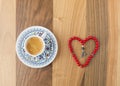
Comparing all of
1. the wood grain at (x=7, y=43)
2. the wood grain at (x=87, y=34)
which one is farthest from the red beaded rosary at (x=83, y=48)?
the wood grain at (x=7, y=43)

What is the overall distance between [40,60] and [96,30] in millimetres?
227

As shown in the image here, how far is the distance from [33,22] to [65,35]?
0.40ft

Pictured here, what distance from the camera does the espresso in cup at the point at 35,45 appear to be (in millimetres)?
733

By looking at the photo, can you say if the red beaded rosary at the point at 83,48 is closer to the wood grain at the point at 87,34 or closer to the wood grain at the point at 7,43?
the wood grain at the point at 87,34

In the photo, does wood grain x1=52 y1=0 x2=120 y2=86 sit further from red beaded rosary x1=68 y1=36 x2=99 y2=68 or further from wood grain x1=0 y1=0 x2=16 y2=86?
wood grain x1=0 y1=0 x2=16 y2=86

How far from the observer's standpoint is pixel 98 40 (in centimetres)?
76

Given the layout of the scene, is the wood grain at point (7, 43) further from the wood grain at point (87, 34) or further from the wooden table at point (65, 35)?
the wood grain at point (87, 34)

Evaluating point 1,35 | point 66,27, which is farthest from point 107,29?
point 1,35

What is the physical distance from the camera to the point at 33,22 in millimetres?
753

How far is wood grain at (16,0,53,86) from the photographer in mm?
745

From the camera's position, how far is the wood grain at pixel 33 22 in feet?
2.44

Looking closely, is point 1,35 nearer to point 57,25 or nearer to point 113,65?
point 57,25

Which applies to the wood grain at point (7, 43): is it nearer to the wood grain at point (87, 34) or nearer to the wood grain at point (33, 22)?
the wood grain at point (33, 22)

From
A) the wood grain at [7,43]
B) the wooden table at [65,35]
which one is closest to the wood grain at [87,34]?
the wooden table at [65,35]
